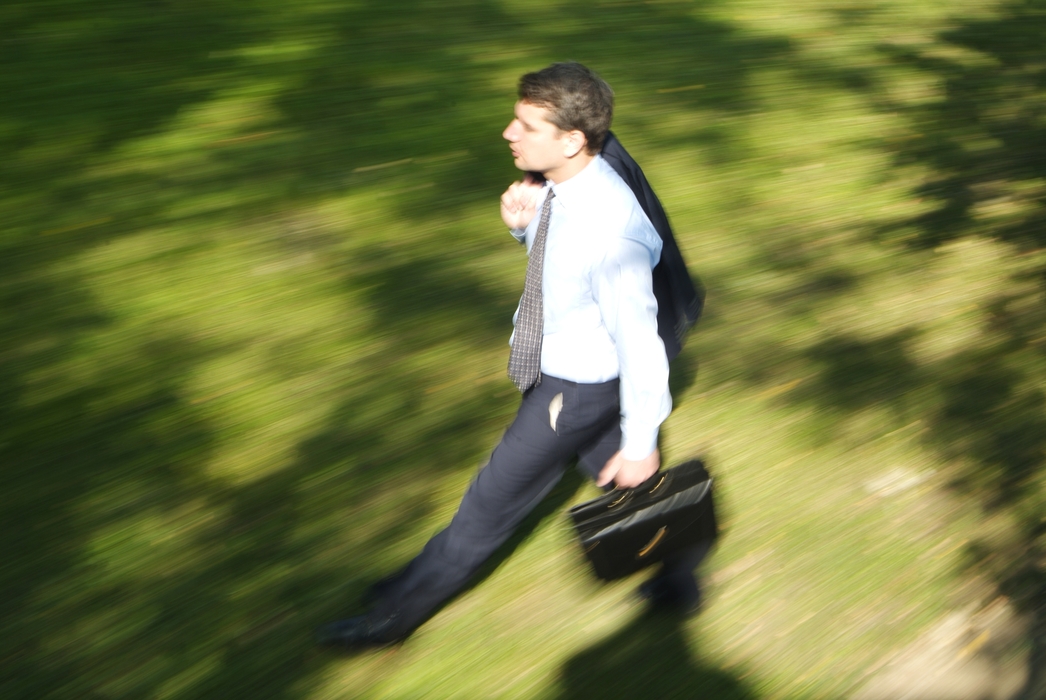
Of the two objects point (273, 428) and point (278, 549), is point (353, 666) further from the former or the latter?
point (273, 428)

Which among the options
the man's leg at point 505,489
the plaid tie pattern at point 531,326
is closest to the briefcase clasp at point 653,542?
the man's leg at point 505,489

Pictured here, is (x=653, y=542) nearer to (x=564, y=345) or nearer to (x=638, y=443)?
(x=638, y=443)

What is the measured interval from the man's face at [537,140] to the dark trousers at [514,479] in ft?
2.21

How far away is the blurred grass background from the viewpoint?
337 centimetres

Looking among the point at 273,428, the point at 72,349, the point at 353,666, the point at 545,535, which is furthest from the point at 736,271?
the point at 72,349

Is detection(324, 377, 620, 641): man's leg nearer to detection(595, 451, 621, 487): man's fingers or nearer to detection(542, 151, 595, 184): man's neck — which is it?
detection(595, 451, 621, 487): man's fingers

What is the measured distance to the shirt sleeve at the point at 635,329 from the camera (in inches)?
97.5

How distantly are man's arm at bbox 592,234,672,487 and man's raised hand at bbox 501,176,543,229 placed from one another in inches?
18.3

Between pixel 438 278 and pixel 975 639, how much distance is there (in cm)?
297

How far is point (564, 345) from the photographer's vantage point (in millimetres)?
2748

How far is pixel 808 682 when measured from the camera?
3.32 m

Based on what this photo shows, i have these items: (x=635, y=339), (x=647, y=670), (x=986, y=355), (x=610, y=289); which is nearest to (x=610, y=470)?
Answer: (x=635, y=339)

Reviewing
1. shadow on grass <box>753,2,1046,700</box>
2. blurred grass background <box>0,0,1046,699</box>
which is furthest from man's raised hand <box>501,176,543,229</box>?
shadow on grass <box>753,2,1046,700</box>

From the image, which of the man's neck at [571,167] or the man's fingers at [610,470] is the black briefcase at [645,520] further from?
the man's neck at [571,167]
